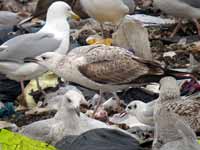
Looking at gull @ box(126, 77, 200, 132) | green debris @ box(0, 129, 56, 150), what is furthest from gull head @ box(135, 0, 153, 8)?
green debris @ box(0, 129, 56, 150)

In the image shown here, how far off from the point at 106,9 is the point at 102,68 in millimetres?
2681

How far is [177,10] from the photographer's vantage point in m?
9.42

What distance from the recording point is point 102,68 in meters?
6.70

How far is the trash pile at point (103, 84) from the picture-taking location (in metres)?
5.19

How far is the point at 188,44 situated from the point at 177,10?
752 mm

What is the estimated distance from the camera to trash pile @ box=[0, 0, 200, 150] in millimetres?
5188

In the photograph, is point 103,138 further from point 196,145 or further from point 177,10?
point 177,10

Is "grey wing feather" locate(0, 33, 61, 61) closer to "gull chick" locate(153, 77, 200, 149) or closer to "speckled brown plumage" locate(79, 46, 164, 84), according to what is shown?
"speckled brown plumage" locate(79, 46, 164, 84)

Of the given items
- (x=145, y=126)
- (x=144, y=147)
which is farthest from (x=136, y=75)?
(x=144, y=147)

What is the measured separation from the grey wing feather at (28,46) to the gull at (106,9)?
1826 mm

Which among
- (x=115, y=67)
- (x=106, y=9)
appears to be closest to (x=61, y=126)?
(x=115, y=67)

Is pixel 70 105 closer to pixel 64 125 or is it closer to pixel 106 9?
pixel 64 125

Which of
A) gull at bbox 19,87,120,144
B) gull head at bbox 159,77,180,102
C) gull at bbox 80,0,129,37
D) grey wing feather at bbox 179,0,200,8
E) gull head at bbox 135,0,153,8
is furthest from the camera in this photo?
gull head at bbox 135,0,153,8

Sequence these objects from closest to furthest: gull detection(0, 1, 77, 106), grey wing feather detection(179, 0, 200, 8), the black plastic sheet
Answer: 1. the black plastic sheet
2. gull detection(0, 1, 77, 106)
3. grey wing feather detection(179, 0, 200, 8)
